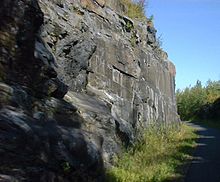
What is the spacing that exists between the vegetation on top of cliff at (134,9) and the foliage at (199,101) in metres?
33.1

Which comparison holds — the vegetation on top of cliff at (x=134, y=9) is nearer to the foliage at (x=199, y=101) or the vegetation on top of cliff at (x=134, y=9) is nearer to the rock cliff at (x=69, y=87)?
the rock cliff at (x=69, y=87)

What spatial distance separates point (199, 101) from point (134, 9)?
4423 centimetres

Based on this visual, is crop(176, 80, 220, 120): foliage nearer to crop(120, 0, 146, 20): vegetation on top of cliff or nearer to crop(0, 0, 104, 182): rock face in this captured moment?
crop(120, 0, 146, 20): vegetation on top of cliff

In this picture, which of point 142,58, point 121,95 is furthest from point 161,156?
point 142,58

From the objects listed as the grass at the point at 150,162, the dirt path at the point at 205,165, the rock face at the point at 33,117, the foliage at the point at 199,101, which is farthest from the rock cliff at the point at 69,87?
the foliage at the point at 199,101

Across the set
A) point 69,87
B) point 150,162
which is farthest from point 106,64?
point 150,162

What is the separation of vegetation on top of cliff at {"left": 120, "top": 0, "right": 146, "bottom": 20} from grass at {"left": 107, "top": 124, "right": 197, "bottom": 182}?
5.66 m

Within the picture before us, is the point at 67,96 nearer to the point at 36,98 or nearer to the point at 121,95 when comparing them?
the point at 36,98

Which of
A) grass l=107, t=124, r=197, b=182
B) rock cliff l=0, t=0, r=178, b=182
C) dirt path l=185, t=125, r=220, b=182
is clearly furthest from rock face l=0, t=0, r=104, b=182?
dirt path l=185, t=125, r=220, b=182

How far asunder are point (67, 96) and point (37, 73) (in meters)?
2.36

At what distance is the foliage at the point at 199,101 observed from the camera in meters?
57.0

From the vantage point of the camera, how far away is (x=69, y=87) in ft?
40.2

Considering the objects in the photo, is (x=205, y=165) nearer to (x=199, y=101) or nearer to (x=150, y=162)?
(x=150, y=162)

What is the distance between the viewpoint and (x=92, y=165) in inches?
324
